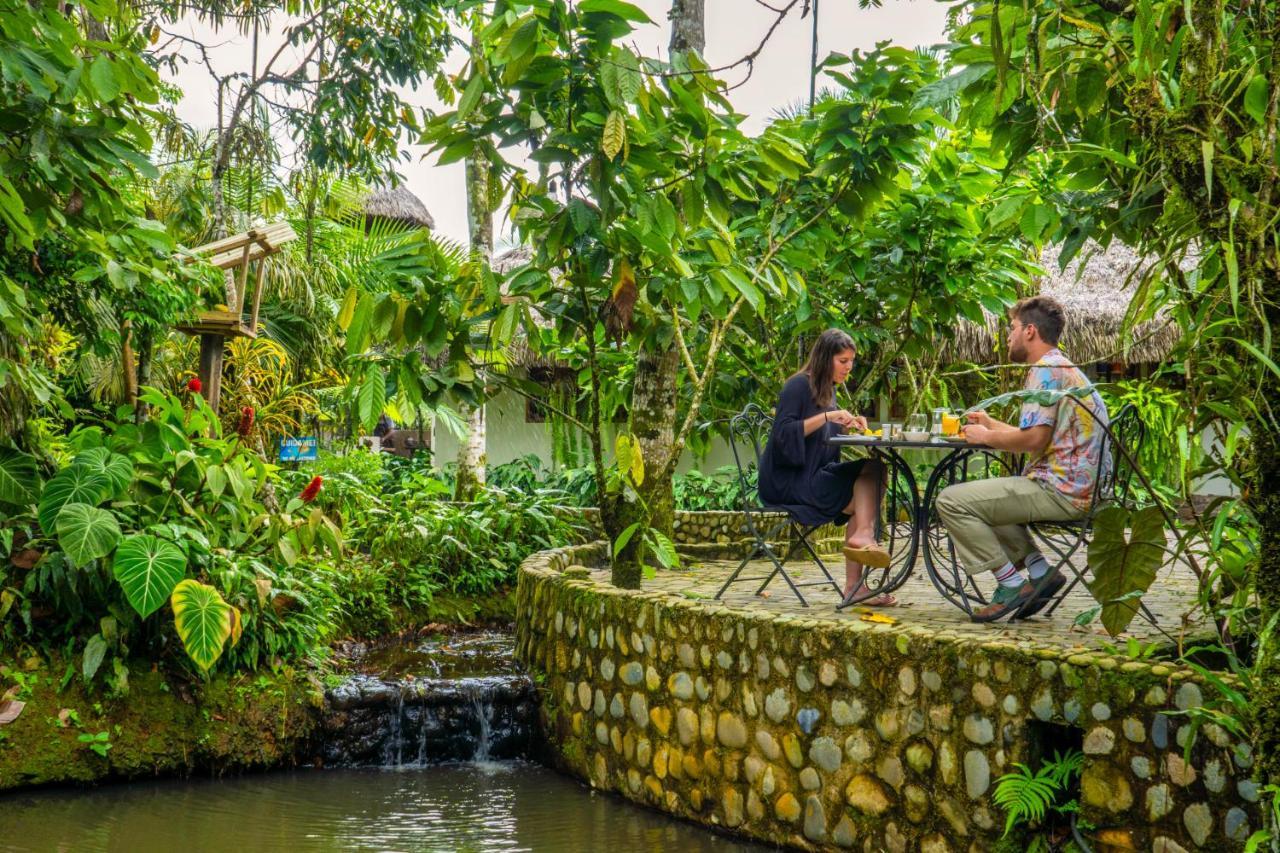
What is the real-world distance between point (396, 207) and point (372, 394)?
16135 millimetres

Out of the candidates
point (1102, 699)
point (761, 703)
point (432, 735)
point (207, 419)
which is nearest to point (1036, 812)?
point (1102, 699)

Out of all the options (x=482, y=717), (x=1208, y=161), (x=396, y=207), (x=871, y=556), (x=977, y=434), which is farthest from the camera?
(x=396, y=207)

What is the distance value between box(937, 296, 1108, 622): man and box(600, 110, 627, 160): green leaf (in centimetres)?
167

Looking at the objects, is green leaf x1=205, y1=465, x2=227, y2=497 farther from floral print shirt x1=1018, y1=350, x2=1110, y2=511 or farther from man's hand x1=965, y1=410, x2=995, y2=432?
floral print shirt x1=1018, y1=350, x2=1110, y2=511

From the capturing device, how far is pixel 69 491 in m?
5.29

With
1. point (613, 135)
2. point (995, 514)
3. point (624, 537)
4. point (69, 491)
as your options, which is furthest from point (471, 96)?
point (69, 491)

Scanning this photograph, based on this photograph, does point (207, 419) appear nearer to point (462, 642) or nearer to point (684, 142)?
point (462, 642)

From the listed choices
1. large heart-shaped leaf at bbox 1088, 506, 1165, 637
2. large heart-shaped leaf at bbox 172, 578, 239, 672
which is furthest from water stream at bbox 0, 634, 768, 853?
large heart-shaped leaf at bbox 1088, 506, 1165, 637

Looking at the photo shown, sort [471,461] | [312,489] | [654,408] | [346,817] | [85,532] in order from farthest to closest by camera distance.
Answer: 1. [471,461]
2. [654,408]
3. [312,489]
4. [85,532]
5. [346,817]

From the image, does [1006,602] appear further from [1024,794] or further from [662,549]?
[662,549]

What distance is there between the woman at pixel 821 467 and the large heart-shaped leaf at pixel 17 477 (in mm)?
3594

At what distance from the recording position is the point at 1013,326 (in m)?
4.48

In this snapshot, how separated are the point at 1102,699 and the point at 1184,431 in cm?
93

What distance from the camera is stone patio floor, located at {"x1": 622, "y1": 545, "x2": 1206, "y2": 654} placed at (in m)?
3.86
